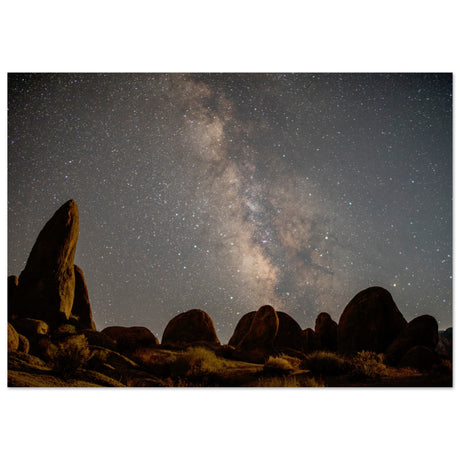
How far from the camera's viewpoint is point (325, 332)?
5957 millimetres

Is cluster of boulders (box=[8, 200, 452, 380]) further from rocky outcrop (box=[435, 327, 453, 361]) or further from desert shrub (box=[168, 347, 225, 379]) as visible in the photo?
desert shrub (box=[168, 347, 225, 379])

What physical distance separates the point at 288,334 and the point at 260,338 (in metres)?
0.50

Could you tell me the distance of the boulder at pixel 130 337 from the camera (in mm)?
5879

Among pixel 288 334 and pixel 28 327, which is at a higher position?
pixel 28 327

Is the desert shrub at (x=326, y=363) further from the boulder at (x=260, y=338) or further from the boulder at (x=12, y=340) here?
the boulder at (x=12, y=340)

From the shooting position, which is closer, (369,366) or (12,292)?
(369,366)

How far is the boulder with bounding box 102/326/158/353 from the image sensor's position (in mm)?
5879

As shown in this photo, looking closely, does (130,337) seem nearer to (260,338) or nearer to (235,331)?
(235,331)

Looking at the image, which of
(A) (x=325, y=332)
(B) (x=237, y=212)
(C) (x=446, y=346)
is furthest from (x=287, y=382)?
(B) (x=237, y=212)

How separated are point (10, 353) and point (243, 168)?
15.9 feet

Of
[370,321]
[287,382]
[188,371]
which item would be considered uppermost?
[370,321]

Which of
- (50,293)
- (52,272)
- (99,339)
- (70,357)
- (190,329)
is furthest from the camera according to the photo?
(52,272)

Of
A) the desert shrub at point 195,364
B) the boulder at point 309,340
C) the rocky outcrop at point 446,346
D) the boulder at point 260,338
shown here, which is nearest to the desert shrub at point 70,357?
the desert shrub at point 195,364

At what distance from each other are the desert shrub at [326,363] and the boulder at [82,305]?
3.66 m
